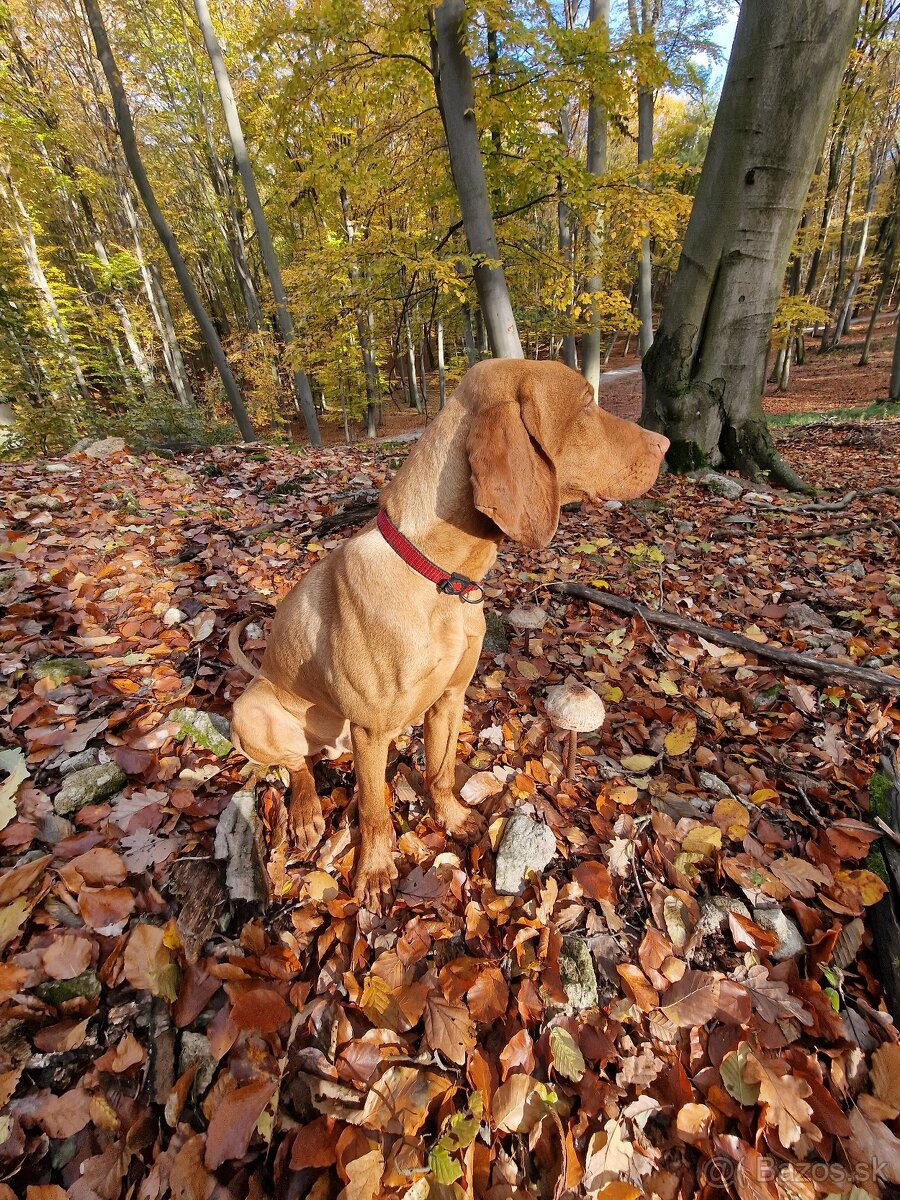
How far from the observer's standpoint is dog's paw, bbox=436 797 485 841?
2445 mm

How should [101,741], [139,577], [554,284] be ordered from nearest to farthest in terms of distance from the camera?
1. [101,741]
2. [139,577]
3. [554,284]

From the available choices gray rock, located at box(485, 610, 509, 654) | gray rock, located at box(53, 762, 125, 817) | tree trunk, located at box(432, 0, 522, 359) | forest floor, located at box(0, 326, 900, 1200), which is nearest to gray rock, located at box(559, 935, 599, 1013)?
forest floor, located at box(0, 326, 900, 1200)

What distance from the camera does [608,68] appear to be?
20.1 feet

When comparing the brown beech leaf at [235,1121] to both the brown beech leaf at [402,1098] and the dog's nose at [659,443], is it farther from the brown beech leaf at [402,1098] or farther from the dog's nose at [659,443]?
the dog's nose at [659,443]

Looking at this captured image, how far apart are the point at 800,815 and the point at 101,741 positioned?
363 cm

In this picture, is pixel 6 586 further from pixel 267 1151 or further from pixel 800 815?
pixel 800 815

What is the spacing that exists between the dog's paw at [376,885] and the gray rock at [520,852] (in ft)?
1.58

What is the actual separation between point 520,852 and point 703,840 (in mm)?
853

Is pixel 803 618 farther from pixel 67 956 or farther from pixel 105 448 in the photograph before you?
pixel 105 448

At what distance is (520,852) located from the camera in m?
2.24

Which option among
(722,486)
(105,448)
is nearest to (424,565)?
(722,486)

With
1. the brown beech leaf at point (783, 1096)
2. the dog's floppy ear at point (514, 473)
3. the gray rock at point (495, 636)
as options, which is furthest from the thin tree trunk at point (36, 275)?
the brown beech leaf at point (783, 1096)

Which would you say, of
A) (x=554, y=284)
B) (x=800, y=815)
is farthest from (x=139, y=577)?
(x=554, y=284)

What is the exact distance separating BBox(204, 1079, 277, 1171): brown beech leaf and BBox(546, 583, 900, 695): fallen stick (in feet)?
10.9
